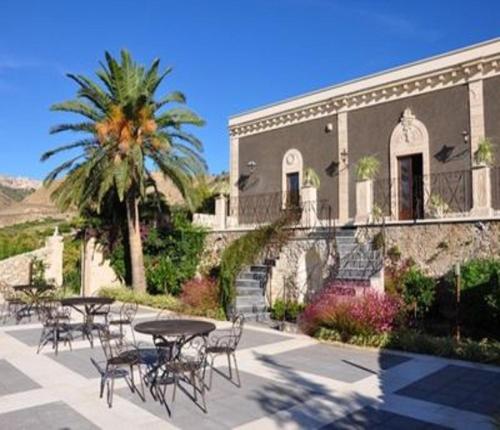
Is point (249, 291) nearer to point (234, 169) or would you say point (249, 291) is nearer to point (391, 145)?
point (391, 145)

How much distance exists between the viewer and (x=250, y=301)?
44.2 feet

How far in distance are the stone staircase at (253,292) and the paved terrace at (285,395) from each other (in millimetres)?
4030

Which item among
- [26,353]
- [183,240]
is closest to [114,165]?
[183,240]

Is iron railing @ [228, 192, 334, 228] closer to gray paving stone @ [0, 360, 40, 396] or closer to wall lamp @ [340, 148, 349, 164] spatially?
wall lamp @ [340, 148, 349, 164]

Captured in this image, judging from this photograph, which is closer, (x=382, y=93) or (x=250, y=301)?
(x=250, y=301)

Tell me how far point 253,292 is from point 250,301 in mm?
362

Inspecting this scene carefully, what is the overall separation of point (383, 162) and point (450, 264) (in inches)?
229

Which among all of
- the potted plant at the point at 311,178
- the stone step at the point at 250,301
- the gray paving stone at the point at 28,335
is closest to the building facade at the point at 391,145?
the potted plant at the point at 311,178

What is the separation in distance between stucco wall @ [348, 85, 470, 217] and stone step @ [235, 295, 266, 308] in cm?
511

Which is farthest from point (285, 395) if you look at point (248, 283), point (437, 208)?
point (437, 208)

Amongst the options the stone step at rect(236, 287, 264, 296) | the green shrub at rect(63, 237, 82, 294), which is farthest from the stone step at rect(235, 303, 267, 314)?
the green shrub at rect(63, 237, 82, 294)

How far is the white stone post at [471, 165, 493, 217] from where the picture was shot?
36.1 ft

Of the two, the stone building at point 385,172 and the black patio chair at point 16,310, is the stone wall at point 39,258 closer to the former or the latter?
the black patio chair at point 16,310

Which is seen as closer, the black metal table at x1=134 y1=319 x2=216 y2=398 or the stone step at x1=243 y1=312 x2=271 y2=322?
the black metal table at x1=134 y1=319 x2=216 y2=398
